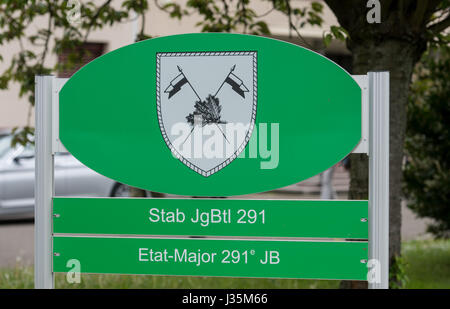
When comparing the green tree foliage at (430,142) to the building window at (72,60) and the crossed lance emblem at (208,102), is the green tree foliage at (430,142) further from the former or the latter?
the crossed lance emblem at (208,102)

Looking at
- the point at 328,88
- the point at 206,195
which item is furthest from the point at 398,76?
the point at 206,195

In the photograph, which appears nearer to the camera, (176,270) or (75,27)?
(176,270)

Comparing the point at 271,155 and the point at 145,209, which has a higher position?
the point at 271,155

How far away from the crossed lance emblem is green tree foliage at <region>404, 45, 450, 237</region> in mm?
4048

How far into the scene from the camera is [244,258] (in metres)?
2.96

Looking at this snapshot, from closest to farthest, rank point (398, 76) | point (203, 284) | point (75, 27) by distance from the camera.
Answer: point (398, 76) → point (203, 284) → point (75, 27)

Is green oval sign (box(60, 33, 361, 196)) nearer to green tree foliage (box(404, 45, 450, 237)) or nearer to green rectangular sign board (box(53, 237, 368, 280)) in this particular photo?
green rectangular sign board (box(53, 237, 368, 280))

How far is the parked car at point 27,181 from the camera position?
34.2 feet

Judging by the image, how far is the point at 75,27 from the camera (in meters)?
6.09

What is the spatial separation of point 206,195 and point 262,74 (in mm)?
615

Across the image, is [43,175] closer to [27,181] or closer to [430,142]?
[430,142]

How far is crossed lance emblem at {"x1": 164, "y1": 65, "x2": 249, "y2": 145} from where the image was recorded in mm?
2992

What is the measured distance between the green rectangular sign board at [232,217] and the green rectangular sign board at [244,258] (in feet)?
0.16

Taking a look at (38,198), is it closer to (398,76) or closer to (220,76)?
(220,76)
